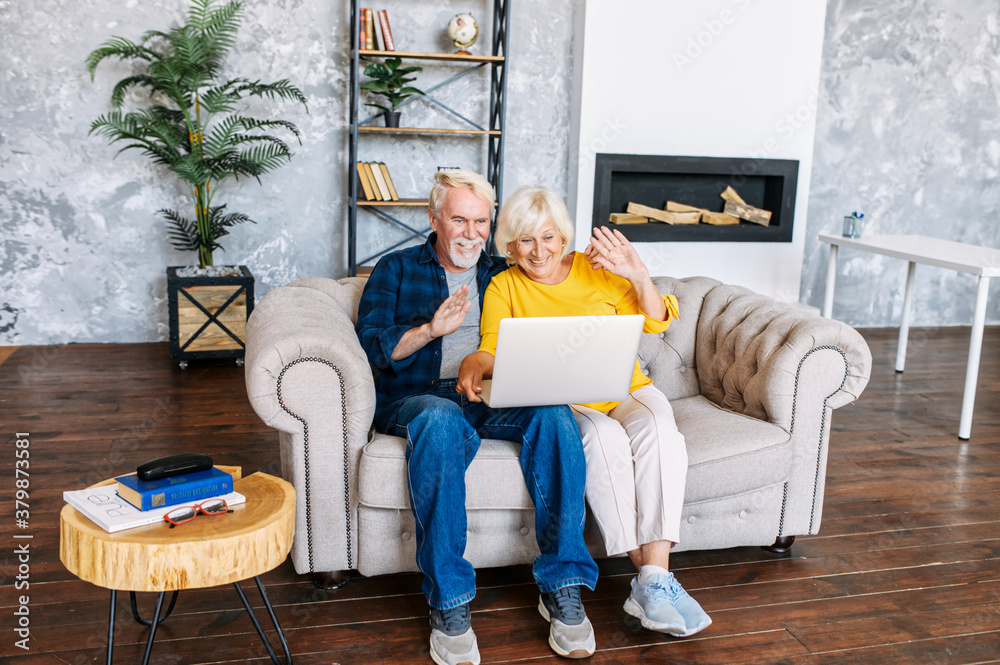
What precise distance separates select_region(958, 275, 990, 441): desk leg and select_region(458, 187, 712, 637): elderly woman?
1796mm

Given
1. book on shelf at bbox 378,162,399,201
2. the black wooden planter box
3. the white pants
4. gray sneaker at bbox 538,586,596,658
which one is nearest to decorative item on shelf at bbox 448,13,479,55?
book on shelf at bbox 378,162,399,201

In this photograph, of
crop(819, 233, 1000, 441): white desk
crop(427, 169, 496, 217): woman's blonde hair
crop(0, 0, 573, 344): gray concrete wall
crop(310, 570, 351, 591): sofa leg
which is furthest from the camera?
crop(0, 0, 573, 344): gray concrete wall

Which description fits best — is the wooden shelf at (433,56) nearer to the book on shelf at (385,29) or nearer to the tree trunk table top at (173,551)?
the book on shelf at (385,29)

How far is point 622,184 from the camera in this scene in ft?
16.1

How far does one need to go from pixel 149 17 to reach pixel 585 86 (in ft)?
7.71

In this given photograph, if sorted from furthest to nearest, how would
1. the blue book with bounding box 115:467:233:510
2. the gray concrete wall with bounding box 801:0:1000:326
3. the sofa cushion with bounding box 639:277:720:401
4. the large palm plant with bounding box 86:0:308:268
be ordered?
the gray concrete wall with bounding box 801:0:1000:326
the large palm plant with bounding box 86:0:308:268
the sofa cushion with bounding box 639:277:720:401
the blue book with bounding box 115:467:233:510

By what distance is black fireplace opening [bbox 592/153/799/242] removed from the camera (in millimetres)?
4703

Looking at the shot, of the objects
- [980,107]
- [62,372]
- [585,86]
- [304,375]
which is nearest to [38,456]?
[62,372]

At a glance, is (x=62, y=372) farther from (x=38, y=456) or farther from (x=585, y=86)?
(x=585, y=86)

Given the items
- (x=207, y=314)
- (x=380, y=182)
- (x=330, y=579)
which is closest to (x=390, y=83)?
(x=380, y=182)

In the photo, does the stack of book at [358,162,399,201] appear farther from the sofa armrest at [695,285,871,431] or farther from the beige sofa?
the sofa armrest at [695,285,871,431]

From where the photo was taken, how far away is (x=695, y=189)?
5035 mm

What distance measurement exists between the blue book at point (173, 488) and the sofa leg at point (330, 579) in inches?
23.1

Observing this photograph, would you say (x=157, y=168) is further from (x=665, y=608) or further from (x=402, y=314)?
(x=665, y=608)
